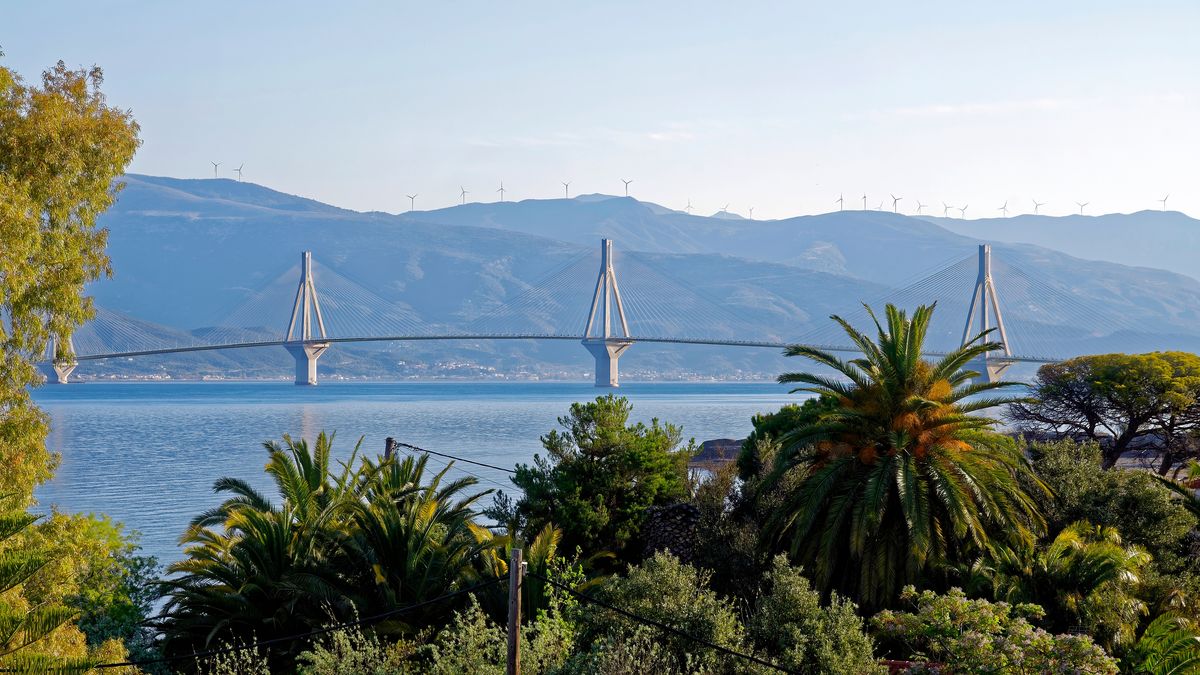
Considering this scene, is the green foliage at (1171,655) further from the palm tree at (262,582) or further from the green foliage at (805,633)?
the palm tree at (262,582)

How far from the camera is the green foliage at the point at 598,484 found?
24.4 m

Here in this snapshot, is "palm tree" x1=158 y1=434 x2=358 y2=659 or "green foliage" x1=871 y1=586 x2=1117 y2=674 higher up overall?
"green foliage" x1=871 y1=586 x2=1117 y2=674

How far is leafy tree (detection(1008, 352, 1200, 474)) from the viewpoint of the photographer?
34094 mm

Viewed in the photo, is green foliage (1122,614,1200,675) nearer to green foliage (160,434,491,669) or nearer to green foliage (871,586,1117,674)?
green foliage (871,586,1117,674)

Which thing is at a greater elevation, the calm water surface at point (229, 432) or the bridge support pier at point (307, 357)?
the bridge support pier at point (307, 357)

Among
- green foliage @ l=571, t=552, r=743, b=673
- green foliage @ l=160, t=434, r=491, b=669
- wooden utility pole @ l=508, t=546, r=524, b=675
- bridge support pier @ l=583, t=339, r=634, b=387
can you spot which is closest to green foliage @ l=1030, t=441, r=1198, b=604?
green foliage @ l=571, t=552, r=743, b=673

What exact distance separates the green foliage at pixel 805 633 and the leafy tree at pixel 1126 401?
18.8 m

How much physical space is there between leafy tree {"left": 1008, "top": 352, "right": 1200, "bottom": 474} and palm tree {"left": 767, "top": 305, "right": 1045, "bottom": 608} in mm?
13970

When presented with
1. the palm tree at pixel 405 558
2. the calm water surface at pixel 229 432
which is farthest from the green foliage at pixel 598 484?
the calm water surface at pixel 229 432

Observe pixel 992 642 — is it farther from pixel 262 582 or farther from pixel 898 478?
pixel 262 582

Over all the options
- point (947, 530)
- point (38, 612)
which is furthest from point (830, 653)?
point (38, 612)

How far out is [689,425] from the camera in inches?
3738

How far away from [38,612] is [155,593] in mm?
10689

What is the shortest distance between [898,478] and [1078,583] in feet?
Answer: 10.5
